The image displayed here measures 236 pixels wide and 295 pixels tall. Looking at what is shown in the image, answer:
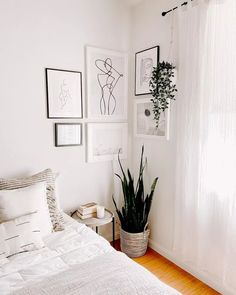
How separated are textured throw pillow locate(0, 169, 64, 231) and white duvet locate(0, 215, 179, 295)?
21cm

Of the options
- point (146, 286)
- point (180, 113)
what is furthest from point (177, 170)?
point (146, 286)

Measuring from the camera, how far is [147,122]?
261 centimetres

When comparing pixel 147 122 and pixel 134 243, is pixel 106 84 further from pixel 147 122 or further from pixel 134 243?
pixel 134 243

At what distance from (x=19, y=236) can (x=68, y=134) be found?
44.7 inches

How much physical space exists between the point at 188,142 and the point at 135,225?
1.02 metres

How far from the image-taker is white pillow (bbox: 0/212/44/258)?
150 centimetres

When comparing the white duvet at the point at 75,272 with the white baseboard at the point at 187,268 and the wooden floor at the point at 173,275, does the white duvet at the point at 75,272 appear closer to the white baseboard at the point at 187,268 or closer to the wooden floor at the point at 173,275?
the wooden floor at the point at 173,275

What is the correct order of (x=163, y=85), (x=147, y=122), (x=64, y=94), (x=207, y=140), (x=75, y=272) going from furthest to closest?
(x=147, y=122), (x=64, y=94), (x=163, y=85), (x=207, y=140), (x=75, y=272)

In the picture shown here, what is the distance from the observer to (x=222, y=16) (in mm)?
1813

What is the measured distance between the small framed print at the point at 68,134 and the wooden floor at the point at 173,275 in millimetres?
1386

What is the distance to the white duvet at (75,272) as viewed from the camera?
1160 mm

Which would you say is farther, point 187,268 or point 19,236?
point 187,268

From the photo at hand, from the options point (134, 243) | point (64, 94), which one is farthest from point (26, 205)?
point (134, 243)

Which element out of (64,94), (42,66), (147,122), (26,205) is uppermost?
(42,66)
